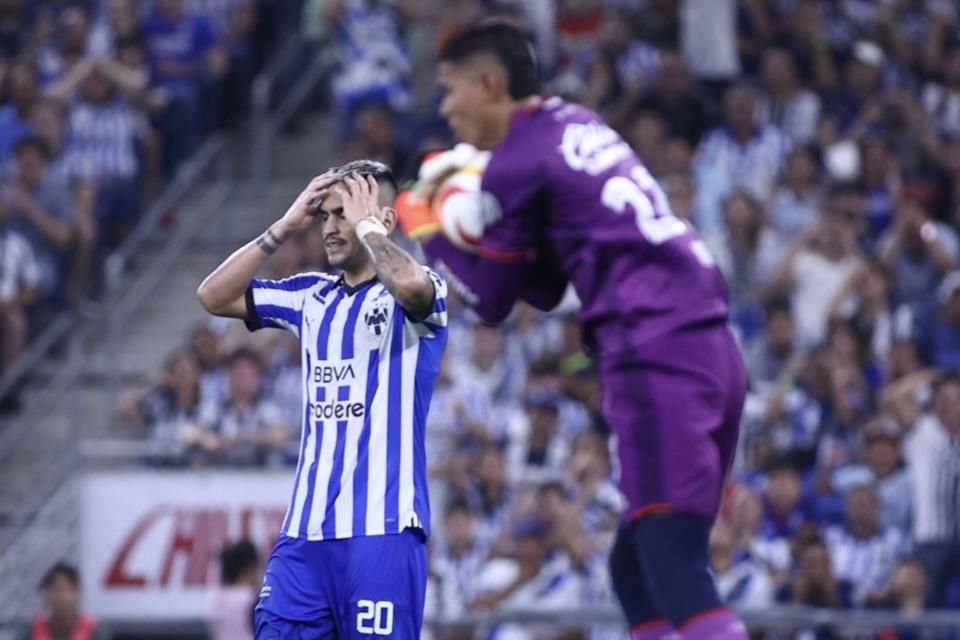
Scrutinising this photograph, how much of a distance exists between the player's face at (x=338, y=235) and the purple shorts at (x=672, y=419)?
1.61 m

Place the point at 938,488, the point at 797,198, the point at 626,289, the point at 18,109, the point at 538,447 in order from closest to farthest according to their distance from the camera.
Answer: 1. the point at 626,289
2. the point at 938,488
3. the point at 538,447
4. the point at 797,198
5. the point at 18,109

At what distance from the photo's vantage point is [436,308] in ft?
27.1

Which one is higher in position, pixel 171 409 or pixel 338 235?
pixel 338 235

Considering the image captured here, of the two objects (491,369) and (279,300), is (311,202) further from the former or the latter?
(491,369)

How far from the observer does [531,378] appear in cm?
1538

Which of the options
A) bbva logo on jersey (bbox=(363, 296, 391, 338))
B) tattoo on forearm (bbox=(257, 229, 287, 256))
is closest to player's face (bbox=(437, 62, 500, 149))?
bbva logo on jersey (bbox=(363, 296, 391, 338))

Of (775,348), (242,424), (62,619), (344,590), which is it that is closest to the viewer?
(344,590)

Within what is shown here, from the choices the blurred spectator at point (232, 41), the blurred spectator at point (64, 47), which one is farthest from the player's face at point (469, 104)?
the blurred spectator at point (232, 41)

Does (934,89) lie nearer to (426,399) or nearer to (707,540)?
(426,399)

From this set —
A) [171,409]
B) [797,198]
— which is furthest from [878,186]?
[171,409]

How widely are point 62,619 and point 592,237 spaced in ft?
25.6

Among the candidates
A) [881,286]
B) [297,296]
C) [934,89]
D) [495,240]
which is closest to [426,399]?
[297,296]

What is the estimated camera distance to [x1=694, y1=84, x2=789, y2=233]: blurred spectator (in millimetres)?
17359

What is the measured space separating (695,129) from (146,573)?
20.1 feet
